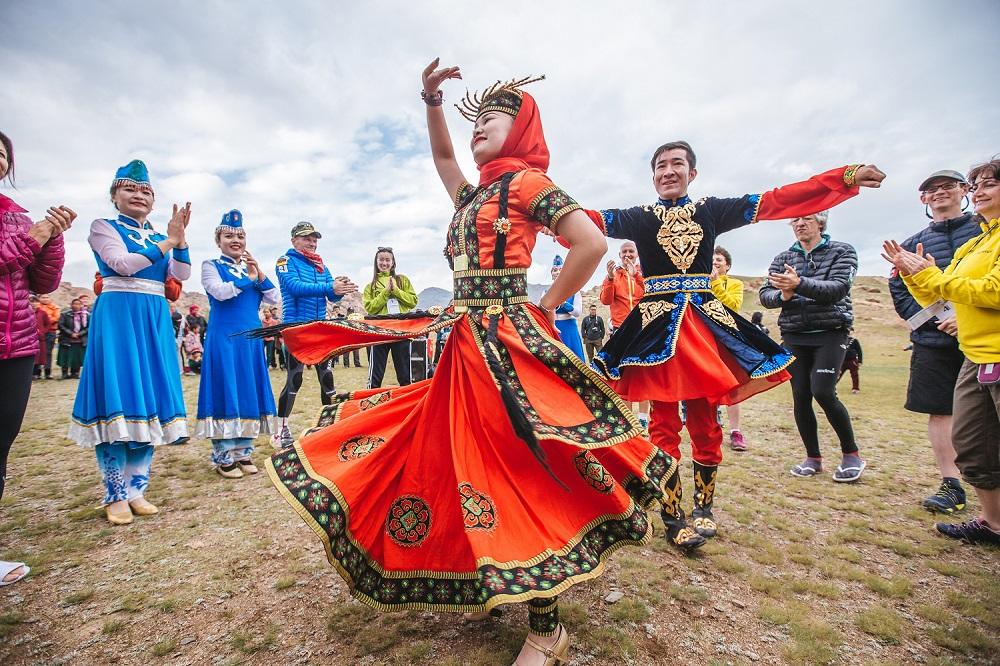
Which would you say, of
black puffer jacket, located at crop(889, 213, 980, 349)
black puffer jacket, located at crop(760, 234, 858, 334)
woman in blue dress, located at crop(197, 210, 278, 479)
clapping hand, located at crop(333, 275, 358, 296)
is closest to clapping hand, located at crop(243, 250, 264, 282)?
woman in blue dress, located at crop(197, 210, 278, 479)

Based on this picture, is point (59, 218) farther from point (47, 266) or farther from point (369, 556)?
point (369, 556)

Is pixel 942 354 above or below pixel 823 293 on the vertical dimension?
below

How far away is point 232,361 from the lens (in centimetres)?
483

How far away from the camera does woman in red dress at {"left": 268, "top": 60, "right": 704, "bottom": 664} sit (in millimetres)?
1903

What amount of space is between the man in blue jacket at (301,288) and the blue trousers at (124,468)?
65.5 inches

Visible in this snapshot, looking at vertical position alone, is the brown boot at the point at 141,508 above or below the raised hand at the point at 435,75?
below

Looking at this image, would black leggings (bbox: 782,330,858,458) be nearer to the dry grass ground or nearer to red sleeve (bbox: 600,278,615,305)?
the dry grass ground

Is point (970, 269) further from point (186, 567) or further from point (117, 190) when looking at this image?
point (117, 190)

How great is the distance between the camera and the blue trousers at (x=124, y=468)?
3758mm

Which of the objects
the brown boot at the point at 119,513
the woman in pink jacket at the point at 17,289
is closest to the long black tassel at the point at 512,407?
the woman in pink jacket at the point at 17,289

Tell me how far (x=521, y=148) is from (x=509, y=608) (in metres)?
2.41

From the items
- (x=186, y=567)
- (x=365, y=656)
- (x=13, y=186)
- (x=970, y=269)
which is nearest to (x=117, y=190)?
(x=13, y=186)

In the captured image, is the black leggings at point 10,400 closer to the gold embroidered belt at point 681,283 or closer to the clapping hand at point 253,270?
the clapping hand at point 253,270

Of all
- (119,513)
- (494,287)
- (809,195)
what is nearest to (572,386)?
(494,287)
